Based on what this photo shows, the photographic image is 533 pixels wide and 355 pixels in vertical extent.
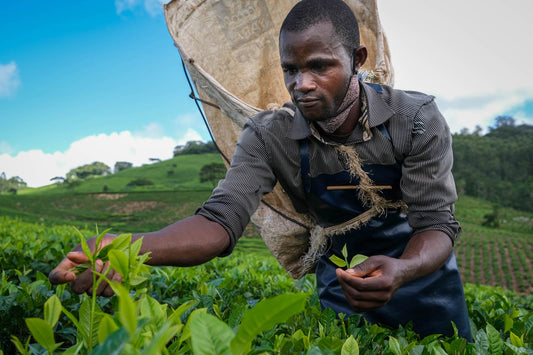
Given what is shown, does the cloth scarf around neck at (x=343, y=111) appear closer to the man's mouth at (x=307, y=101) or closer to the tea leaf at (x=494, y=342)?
the man's mouth at (x=307, y=101)

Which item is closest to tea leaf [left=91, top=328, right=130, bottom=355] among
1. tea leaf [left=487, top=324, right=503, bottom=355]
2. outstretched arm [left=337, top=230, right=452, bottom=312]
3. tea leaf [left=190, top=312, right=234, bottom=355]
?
tea leaf [left=190, top=312, right=234, bottom=355]

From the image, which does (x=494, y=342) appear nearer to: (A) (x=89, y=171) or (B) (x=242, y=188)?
(B) (x=242, y=188)

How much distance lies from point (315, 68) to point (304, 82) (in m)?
0.08

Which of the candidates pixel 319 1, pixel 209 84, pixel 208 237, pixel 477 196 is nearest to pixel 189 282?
pixel 208 237

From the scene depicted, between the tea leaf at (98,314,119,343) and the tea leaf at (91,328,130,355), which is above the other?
the tea leaf at (91,328,130,355)

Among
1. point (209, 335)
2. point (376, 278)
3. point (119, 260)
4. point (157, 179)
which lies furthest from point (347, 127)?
point (157, 179)

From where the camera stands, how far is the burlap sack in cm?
253

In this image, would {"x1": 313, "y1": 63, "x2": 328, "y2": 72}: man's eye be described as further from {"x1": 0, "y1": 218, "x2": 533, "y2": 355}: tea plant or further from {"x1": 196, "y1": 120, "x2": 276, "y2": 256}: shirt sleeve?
{"x1": 0, "y1": 218, "x2": 533, "y2": 355}: tea plant

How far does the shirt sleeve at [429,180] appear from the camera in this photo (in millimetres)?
1796

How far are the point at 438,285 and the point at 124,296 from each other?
1807mm

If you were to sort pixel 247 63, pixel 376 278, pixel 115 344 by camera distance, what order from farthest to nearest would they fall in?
pixel 247 63, pixel 376 278, pixel 115 344

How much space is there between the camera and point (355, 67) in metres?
1.95

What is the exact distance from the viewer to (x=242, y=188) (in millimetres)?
1791

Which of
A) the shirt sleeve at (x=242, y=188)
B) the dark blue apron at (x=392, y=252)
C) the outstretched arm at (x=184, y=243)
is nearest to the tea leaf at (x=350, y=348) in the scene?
the outstretched arm at (x=184, y=243)
